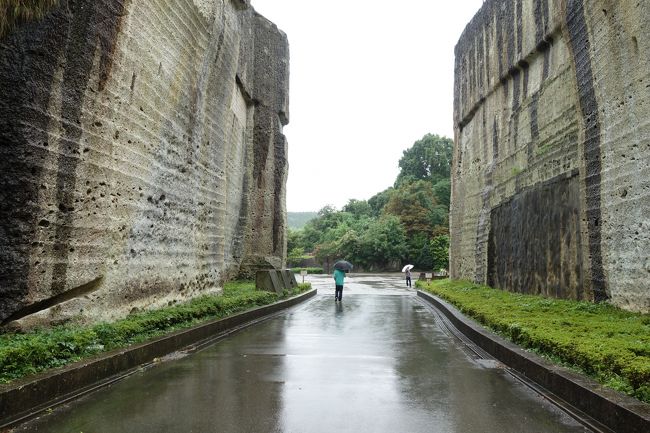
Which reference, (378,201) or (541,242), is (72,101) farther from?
(378,201)

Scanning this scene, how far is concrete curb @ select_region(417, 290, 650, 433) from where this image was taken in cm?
364

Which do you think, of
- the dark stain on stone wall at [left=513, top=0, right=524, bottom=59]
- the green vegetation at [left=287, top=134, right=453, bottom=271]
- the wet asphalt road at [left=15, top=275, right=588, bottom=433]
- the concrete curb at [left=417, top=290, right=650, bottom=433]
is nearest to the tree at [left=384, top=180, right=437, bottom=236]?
the green vegetation at [left=287, top=134, right=453, bottom=271]

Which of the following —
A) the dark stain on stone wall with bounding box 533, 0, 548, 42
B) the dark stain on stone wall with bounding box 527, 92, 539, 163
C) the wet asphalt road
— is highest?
the dark stain on stone wall with bounding box 533, 0, 548, 42

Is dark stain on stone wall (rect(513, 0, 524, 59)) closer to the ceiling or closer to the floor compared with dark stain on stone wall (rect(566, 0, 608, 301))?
closer to the ceiling

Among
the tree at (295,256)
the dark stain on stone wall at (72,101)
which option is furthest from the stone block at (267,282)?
the tree at (295,256)

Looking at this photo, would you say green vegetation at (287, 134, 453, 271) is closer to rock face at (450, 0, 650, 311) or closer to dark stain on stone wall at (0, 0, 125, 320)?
rock face at (450, 0, 650, 311)

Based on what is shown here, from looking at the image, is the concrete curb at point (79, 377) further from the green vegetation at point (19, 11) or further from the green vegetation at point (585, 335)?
A: the green vegetation at point (585, 335)

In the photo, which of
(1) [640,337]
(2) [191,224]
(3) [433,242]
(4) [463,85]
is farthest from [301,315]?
(3) [433,242]

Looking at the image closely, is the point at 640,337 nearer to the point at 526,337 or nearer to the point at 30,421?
the point at 526,337

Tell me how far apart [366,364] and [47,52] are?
5.41 m

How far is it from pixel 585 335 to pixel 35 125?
685 centimetres

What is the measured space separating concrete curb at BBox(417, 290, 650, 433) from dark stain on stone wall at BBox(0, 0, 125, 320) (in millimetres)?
5565

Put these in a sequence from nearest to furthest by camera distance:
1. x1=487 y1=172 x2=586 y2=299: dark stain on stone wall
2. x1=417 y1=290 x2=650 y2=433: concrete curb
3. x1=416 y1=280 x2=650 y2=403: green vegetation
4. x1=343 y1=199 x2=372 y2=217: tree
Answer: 1. x1=417 y1=290 x2=650 y2=433: concrete curb
2. x1=416 y1=280 x2=650 y2=403: green vegetation
3. x1=487 y1=172 x2=586 y2=299: dark stain on stone wall
4. x1=343 y1=199 x2=372 y2=217: tree

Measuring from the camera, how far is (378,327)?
1034cm
